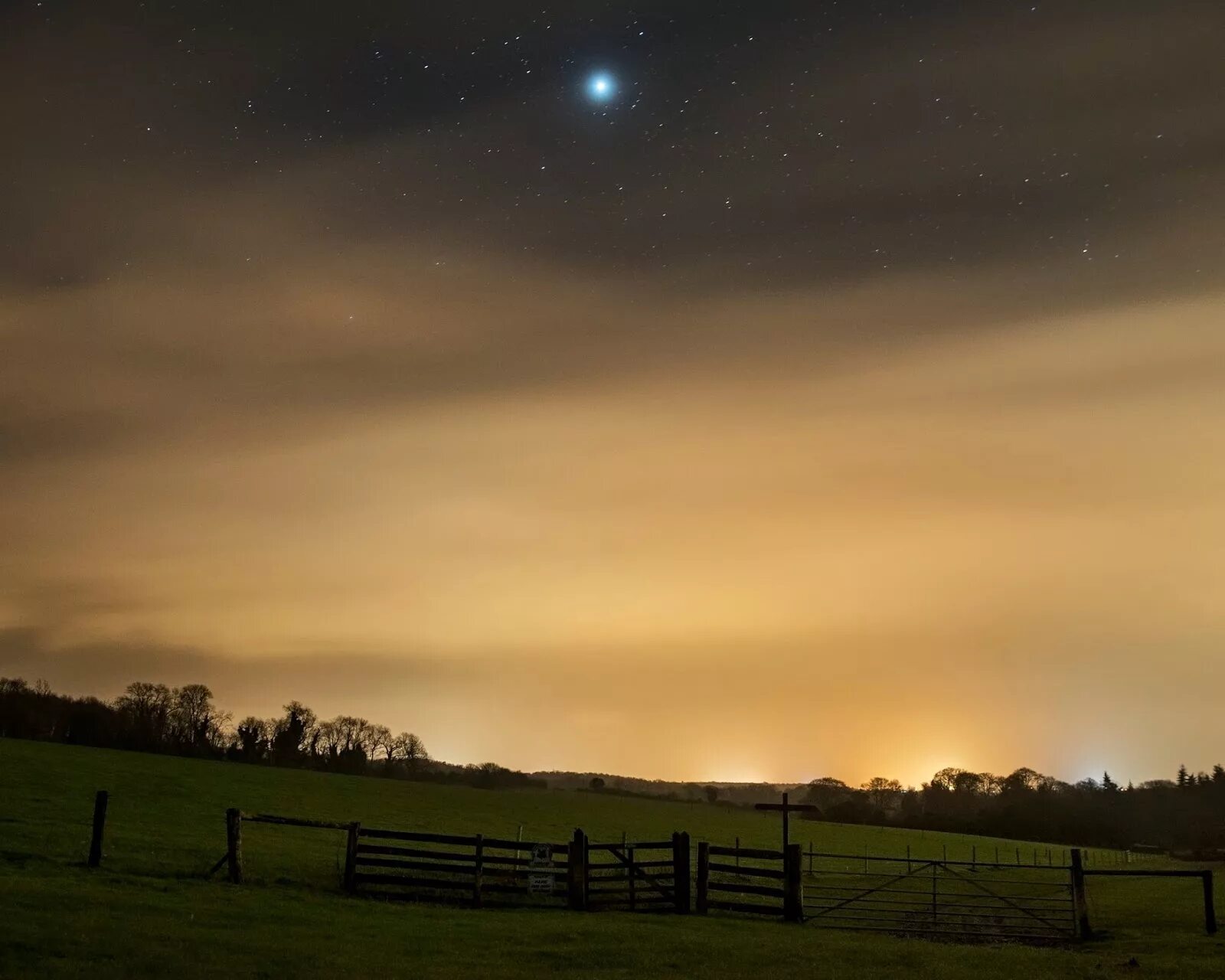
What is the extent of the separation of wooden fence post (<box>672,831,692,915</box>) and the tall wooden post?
779 centimetres

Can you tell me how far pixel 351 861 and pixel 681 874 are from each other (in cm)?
810

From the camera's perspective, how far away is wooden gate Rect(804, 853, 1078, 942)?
1017 inches

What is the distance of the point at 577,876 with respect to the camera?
26828mm

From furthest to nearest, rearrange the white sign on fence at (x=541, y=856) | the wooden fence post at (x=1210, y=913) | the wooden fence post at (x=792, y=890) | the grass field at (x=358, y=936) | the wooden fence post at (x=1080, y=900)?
1. the white sign on fence at (x=541, y=856)
2. the wooden fence post at (x=792, y=890)
3. the wooden fence post at (x=1080, y=900)
4. the wooden fence post at (x=1210, y=913)
5. the grass field at (x=358, y=936)

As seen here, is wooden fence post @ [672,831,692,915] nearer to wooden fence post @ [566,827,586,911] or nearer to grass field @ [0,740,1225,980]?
grass field @ [0,740,1225,980]

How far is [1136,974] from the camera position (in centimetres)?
1864

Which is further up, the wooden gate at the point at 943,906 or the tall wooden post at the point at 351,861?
the tall wooden post at the point at 351,861

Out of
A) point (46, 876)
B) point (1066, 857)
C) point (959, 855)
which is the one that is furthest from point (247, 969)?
point (1066, 857)

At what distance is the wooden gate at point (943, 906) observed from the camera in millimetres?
25844

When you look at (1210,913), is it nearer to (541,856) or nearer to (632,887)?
(632,887)

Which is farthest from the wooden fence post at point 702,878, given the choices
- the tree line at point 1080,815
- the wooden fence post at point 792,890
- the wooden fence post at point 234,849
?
the tree line at point 1080,815

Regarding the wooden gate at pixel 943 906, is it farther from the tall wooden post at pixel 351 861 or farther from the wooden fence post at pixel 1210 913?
the tall wooden post at pixel 351 861

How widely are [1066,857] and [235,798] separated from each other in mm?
74760

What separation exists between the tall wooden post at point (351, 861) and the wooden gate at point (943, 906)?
11.0 meters
